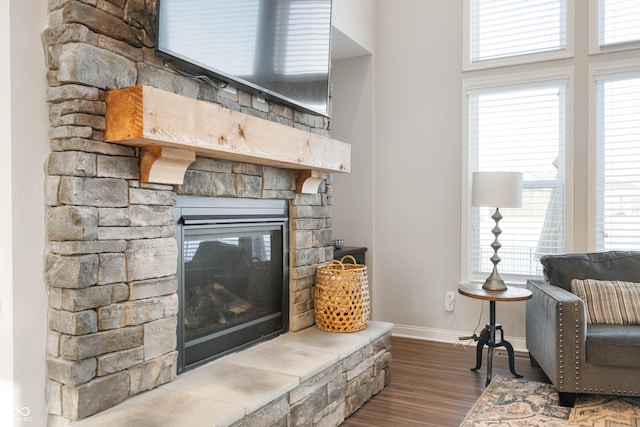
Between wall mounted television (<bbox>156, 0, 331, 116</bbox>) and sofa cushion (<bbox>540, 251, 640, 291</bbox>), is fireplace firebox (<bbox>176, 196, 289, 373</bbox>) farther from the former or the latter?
sofa cushion (<bbox>540, 251, 640, 291</bbox>)

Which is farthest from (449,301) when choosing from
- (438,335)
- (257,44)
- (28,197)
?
(28,197)

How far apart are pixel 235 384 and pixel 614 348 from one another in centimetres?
201

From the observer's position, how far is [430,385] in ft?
10.2

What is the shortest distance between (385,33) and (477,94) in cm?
100

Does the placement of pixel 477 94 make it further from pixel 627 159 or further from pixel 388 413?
pixel 388 413

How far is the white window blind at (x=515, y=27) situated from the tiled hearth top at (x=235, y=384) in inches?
101

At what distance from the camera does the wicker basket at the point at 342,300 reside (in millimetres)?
2945

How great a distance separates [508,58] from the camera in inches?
153

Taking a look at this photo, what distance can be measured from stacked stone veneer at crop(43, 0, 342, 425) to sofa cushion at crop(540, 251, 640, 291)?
254cm

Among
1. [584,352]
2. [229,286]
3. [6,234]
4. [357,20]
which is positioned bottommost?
[584,352]

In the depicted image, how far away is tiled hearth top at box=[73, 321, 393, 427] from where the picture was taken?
67.7 inches

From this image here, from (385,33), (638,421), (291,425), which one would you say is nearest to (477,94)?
(385,33)

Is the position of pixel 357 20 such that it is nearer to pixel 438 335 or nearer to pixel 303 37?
pixel 303 37

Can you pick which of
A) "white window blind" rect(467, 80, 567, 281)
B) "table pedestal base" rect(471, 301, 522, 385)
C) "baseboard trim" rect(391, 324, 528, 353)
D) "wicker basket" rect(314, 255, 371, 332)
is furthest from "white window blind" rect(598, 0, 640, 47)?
"wicker basket" rect(314, 255, 371, 332)
